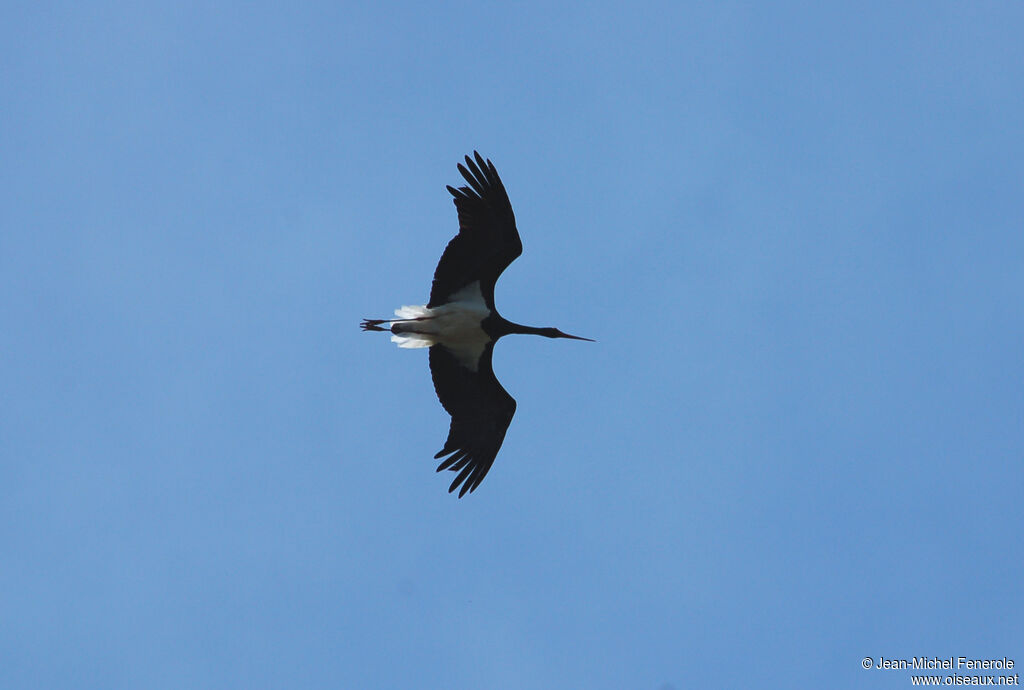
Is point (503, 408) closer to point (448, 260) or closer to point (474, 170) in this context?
point (448, 260)

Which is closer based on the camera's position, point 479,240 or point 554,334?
point 479,240

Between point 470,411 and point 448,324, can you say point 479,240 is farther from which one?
point 470,411

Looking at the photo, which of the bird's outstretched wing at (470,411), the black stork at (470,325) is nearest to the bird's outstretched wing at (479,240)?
the black stork at (470,325)

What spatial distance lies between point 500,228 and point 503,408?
10.4 ft

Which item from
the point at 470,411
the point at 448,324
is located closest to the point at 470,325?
the point at 448,324

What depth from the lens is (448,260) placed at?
18.6m

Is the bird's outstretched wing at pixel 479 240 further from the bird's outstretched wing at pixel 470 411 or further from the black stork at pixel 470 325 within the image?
the bird's outstretched wing at pixel 470 411

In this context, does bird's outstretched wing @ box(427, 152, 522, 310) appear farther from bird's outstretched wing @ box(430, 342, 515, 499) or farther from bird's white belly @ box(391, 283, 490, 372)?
bird's outstretched wing @ box(430, 342, 515, 499)

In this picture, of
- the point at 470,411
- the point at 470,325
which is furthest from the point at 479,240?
the point at 470,411

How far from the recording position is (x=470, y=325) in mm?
19141

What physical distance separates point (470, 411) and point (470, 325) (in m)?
1.50

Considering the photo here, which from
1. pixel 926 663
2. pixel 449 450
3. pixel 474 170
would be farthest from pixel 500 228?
pixel 926 663

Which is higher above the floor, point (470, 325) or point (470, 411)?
point (470, 325)

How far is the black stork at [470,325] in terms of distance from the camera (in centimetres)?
1814
